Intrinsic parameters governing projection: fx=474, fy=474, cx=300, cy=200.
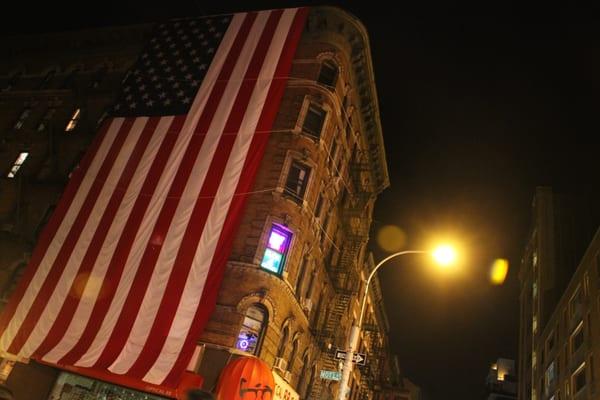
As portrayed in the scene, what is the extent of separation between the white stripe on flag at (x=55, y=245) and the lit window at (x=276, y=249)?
8.69 metres

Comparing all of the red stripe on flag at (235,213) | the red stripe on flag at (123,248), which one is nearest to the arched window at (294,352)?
the red stripe on flag at (235,213)

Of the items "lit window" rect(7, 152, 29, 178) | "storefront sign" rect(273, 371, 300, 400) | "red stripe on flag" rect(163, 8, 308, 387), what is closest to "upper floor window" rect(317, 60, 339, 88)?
"red stripe on flag" rect(163, 8, 308, 387)

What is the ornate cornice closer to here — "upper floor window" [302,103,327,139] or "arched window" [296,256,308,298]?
"upper floor window" [302,103,327,139]

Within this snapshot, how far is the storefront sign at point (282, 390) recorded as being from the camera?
69.3 feet

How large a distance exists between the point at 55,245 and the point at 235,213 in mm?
7969

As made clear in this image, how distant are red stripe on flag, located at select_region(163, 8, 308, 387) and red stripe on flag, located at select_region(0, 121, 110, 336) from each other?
7815mm

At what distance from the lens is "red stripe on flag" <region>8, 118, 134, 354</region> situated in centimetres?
1845

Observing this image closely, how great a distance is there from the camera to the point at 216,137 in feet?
70.5

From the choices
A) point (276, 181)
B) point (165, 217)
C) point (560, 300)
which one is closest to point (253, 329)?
point (165, 217)

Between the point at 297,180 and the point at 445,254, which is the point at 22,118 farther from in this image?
the point at 445,254

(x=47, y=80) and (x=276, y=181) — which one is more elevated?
(x=47, y=80)

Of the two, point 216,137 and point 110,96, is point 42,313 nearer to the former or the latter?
point 216,137

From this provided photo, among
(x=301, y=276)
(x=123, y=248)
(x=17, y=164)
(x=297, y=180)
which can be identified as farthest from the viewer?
(x=17, y=164)

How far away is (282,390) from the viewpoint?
71.4ft
